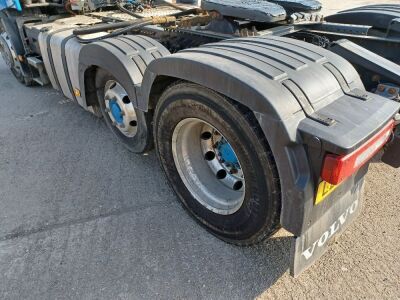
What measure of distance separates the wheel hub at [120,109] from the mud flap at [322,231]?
6.25 feet

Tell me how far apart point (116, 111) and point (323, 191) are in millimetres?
2169

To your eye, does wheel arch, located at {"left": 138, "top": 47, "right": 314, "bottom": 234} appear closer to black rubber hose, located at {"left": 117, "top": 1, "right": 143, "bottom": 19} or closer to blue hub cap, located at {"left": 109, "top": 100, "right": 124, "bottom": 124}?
blue hub cap, located at {"left": 109, "top": 100, "right": 124, "bottom": 124}

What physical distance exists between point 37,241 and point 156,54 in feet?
5.70

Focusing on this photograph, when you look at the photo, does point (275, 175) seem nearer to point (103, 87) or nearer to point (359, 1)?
point (103, 87)

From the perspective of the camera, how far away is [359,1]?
544 inches

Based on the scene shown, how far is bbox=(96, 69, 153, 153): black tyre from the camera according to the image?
9.55 ft

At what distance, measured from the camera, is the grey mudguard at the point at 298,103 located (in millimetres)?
1543

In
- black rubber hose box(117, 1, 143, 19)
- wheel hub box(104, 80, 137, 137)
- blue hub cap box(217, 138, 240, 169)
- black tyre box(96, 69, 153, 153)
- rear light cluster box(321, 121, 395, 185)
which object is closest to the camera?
rear light cluster box(321, 121, 395, 185)

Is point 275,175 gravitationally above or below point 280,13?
below

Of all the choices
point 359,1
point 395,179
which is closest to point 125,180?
point 395,179

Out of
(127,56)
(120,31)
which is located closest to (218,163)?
(127,56)

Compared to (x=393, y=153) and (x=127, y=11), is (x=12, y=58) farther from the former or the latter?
(x=393, y=153)

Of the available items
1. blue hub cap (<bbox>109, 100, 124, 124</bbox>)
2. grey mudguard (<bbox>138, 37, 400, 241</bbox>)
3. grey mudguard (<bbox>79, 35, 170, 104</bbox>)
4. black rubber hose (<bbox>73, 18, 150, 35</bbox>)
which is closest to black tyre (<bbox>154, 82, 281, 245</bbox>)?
grey mudguard (<bbox>138, 37, 400, 241</bbox>)

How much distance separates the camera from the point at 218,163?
2.54m
